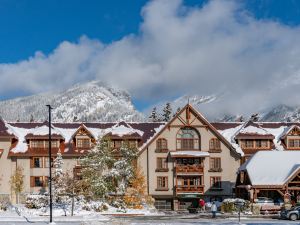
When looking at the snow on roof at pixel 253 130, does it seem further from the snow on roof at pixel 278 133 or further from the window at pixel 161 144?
the window at pixel 161 144

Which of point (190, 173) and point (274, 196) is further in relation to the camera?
point (190, 173)

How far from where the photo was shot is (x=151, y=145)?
81.9 metres

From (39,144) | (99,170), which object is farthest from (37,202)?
(39,144)

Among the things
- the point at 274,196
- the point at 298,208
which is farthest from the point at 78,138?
the point at 298,208

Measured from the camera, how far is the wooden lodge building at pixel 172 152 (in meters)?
80.5

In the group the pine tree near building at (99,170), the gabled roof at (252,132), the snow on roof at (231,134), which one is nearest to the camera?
the pine tree near building at (99,170)

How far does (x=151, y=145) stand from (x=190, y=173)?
6.42 m

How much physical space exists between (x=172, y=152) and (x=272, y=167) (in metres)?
15.7

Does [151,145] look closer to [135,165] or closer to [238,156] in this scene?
[135,165]

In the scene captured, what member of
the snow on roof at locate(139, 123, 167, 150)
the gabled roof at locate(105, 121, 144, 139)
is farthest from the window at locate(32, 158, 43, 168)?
the snow on roof at locate(139, 123, 167, 150)

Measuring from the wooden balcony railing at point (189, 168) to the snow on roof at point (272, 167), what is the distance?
9.87 meters

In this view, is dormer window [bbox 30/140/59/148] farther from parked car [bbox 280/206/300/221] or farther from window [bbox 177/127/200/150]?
parked car [bbox 280/206/300/221]

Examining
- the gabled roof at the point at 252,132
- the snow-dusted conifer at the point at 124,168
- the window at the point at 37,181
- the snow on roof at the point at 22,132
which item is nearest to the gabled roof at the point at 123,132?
the snow-dusted conifer at the point at 124,168

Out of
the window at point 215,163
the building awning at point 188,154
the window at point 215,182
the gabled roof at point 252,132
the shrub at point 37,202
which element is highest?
the gabled roof at point 252,132
